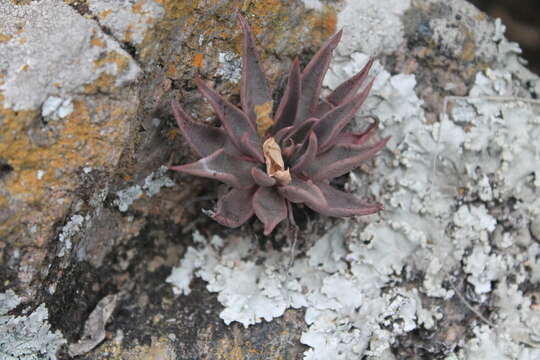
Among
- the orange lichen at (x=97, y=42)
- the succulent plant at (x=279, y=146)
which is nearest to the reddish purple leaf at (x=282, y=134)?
the succulent plant at (x=279, y=146)

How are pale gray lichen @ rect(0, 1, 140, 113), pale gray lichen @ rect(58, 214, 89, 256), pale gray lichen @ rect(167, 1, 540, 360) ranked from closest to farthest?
pale gray lichen @ rect(0, 1, 140, 113)
pale gray lichen @ rect(58, 214, 89, 256)
pale gray lichen @ rect(167, 1, 540, 360)

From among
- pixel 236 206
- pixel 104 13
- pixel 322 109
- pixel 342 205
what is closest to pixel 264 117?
A: pixel 322 109

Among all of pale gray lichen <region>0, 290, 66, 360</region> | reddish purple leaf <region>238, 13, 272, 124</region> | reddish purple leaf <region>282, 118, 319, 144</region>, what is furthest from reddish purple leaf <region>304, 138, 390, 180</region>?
pale gray lichen <region>0, 290, 66, 360</region>

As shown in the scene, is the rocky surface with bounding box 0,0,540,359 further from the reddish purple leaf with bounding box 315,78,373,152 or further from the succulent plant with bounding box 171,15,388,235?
the reddish purple leaf with bounding box 315,78,373,152

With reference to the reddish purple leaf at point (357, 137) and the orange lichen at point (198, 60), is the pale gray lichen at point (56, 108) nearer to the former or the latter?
the orange lichen at point (198, 60)

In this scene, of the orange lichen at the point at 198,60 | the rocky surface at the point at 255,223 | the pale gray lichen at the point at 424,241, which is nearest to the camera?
the rocky surface at the point at 255,223

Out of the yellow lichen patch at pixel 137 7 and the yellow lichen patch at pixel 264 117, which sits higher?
the yellow lichen patch at pixel 137 7
